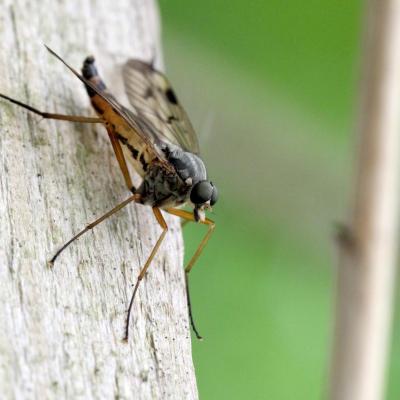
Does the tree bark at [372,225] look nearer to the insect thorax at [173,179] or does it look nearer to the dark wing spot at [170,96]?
the insect thorax at [173,179]

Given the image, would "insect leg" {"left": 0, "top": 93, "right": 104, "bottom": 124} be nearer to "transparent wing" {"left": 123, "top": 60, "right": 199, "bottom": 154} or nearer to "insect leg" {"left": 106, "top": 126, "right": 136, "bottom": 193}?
"insect leg" {"left": 106, "top": 126, "right": 136, "bottom": 193}

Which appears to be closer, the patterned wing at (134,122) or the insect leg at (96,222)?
the insect leg at (96,222)

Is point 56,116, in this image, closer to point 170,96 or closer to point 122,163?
point 122,163

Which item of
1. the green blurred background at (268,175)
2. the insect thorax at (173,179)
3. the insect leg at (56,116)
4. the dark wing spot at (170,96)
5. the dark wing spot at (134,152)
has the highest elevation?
the insect leg at (56,116)

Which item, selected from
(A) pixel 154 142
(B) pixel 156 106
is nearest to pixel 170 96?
(B) pixel 156 106

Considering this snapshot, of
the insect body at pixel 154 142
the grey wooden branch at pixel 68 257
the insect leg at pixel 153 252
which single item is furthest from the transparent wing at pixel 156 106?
the insect leg at pixel 153 252

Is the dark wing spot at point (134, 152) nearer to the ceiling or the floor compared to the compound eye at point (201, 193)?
nearer to the ceiling

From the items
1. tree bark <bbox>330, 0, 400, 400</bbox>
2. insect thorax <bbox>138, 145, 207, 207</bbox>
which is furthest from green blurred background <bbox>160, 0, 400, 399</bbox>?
tree bark <bbox>330, 0, 400, 400</bbox>
